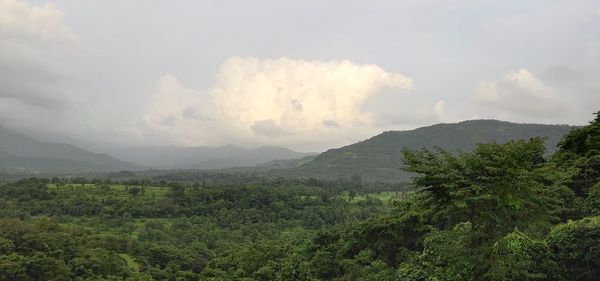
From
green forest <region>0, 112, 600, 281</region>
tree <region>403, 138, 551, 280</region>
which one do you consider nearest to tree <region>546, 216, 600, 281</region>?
green forest <region>0, 112, 600, 281</region>

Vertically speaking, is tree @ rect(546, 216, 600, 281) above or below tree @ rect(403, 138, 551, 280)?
below

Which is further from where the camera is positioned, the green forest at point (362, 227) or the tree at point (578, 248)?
the green forest at point (362, 227)

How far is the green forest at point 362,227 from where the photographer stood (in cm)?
1705

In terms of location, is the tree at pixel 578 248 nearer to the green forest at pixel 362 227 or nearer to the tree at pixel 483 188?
the green forest at pixel 362 227

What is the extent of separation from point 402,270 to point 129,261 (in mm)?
59194

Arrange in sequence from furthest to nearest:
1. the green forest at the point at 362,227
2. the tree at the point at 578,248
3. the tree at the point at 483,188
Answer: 1. the green forest at the point at 362,227
2. the tree at the point at 483,188
3. the tree at the point at 578,248

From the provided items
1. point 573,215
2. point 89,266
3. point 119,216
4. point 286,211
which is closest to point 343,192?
point 286,211

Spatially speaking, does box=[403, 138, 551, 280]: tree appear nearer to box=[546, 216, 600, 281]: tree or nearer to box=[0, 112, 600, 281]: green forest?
box=[0, 112, 600, 281]: green forest

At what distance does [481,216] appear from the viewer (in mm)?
17391

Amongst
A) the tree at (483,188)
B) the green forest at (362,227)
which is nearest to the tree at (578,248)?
the green forest at (362,227)

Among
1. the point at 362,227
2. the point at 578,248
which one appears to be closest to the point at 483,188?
the point at 578,248

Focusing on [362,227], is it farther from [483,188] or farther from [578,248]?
[578,248]

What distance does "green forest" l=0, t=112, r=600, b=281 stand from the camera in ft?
55.9

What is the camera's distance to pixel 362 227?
39594 millimetres
